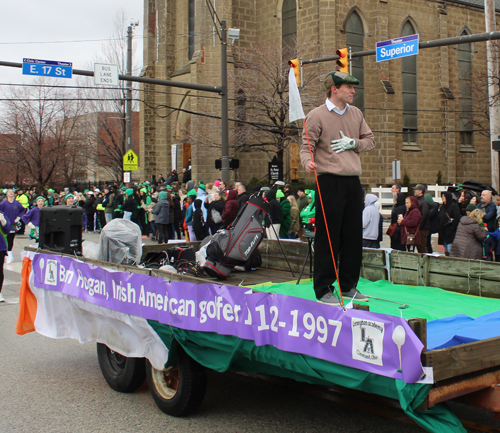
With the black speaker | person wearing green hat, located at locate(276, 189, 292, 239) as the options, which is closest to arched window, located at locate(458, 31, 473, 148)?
person wearing green hat, located at locate(276, 189, 292, 239)

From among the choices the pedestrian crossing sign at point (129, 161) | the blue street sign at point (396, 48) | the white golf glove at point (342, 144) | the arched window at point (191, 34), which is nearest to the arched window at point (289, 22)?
the arched window at point (191, 34)

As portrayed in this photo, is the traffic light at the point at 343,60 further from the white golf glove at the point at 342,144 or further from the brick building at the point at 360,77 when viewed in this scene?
the brick building at the point at 360,77

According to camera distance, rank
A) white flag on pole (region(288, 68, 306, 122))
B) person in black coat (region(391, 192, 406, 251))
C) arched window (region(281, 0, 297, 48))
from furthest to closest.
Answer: arched window (region(281, 0, 297, 48))
person in black coat (region(391, 192, 406, 251))
white flag on pole (region(288, 68, 306, 122))

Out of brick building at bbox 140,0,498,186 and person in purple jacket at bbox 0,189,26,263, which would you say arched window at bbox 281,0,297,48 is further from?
person in purple jacket at bbox 0,189,26,263

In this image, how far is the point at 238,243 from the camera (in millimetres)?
6441

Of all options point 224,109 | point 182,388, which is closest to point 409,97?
point 224,109

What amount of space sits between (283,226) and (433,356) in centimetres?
1262

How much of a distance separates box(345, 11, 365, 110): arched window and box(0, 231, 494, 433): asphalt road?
27828 millimetres

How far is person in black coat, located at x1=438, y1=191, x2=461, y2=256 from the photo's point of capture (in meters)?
12.9

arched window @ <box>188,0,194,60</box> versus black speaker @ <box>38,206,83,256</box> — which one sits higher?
arched window @ <box>188,0,194,60</box>

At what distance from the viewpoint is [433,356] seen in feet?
9.87

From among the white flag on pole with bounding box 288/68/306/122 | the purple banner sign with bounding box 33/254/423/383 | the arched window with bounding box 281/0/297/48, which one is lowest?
the purple banner sign with bounding box 33/254/423/383

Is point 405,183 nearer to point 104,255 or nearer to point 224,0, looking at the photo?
point 224,0

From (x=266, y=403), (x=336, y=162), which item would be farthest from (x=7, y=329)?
(x=336, y=162)
